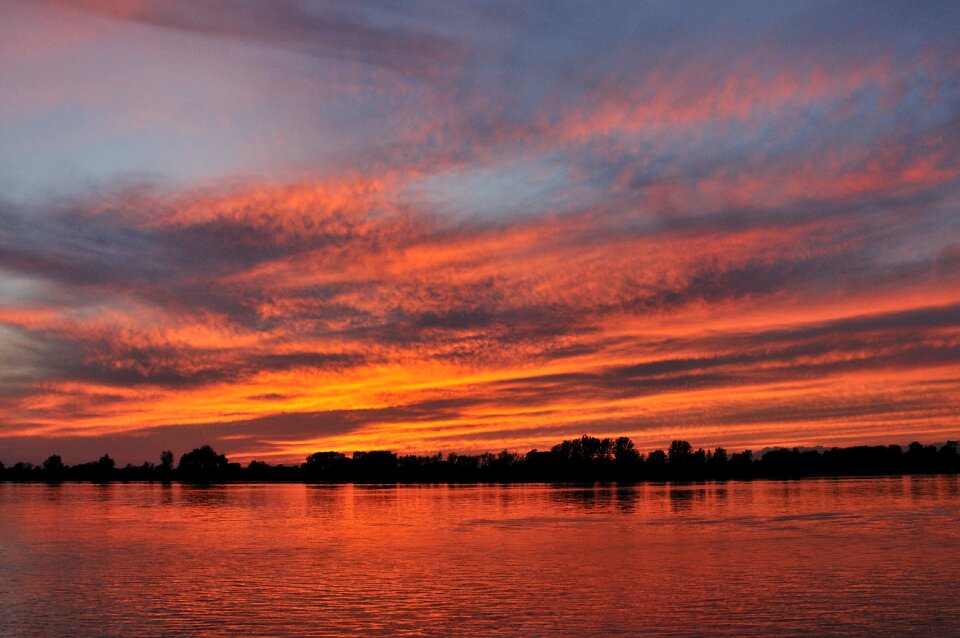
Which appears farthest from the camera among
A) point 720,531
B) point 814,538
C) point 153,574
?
point 720,531

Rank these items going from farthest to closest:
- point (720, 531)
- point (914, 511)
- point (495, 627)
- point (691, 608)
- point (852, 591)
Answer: point (914, 511), point (720, 531), point (852, 591), point (691, 608), point (495, 627)

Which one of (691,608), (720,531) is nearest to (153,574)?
(691,608)

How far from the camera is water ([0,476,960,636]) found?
95.8ft

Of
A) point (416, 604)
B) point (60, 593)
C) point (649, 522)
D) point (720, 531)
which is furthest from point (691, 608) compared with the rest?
point (649, 522)

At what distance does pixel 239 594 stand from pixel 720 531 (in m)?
37.1

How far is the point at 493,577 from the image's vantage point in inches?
1565

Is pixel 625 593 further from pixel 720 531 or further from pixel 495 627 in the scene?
pixel 720 531

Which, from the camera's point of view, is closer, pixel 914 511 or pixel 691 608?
pixel 691 608

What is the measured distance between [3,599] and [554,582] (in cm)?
→ 2266

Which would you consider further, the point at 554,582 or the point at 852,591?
the point at 554,582

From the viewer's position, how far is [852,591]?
34.4 m

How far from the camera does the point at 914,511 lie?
7775 centimetres

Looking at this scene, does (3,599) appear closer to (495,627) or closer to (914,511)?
(495,627)

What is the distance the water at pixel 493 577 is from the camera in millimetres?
29197
